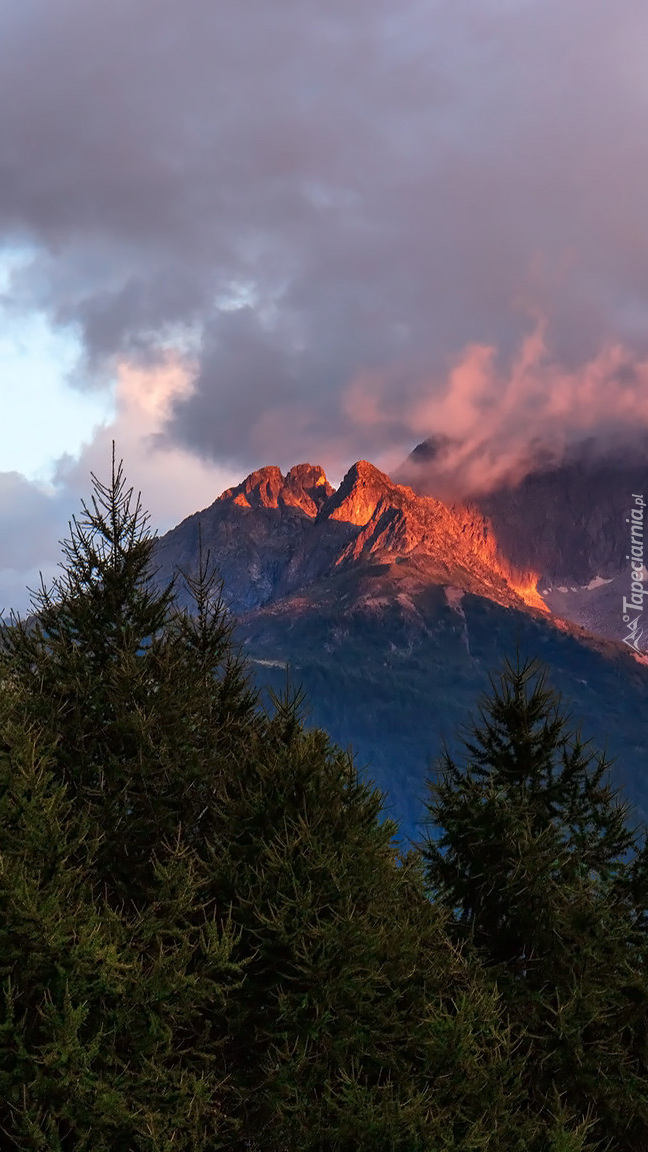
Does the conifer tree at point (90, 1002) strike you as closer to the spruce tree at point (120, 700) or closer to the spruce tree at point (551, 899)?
the spruce tree at point (120, 700)

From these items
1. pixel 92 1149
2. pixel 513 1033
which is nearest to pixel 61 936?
pixel 92 1149

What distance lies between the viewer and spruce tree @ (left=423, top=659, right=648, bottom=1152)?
29984mm

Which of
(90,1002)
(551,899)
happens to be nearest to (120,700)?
(90,1002)

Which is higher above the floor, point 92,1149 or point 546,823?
point 546,823

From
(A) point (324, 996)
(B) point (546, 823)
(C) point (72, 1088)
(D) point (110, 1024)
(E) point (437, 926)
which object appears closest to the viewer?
(C) point (72, 1088)

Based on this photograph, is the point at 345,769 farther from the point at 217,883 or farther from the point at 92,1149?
the point at 92,1149

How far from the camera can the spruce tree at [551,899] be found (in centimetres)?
2998

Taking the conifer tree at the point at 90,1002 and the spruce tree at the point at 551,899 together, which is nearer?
the conifer tree at the point at 90,1002

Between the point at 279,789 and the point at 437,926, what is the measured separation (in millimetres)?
5834

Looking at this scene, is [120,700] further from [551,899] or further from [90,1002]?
[551,899]

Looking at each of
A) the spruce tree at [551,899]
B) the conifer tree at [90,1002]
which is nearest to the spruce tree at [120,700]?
the conifer tree at [90,1002]

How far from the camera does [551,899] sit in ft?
104

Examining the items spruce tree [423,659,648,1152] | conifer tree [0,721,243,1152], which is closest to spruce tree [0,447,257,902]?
conifer tree [0,721,243,1152]

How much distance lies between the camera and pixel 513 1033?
29.6 m
